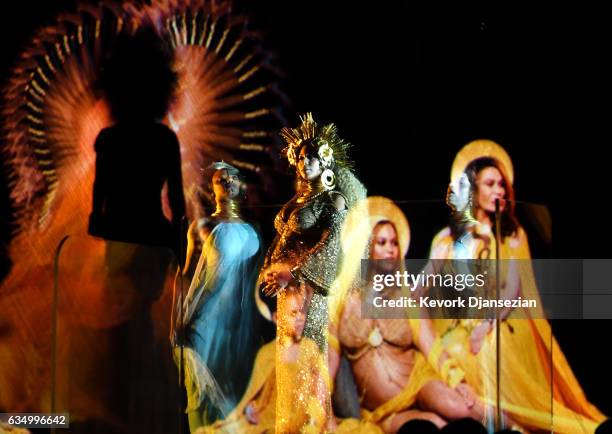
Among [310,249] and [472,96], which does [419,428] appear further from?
[472,96]

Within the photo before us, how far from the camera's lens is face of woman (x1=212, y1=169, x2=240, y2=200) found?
20.3ft

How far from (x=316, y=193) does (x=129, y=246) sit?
998 millimetres

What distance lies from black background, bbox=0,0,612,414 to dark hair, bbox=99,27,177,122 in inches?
28.5

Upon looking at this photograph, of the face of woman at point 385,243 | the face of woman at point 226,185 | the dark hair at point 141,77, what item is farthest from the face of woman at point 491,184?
the dark hair at point 141,77

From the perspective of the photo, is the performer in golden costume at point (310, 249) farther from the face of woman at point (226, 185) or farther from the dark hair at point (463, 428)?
the dark hair at point (463, 428)

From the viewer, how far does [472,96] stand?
6.87m

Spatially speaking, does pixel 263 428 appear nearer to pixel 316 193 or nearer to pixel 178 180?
pixel 316 193

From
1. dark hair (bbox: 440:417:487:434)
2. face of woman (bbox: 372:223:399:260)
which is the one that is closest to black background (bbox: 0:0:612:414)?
face of woman (bbox: 372:223:399:260)

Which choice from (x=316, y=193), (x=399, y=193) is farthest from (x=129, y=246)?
(x=399, y=193)

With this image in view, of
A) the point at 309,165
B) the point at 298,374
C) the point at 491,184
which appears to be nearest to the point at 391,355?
the point at 298,374

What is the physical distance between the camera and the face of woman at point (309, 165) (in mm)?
5906

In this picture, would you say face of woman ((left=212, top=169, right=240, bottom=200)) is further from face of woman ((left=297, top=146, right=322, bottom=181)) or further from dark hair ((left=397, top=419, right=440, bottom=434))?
dark hair ((left=397, top=419, right=440, bottom=434))

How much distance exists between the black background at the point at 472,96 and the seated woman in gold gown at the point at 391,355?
722 mm

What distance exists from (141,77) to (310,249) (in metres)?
2.15
